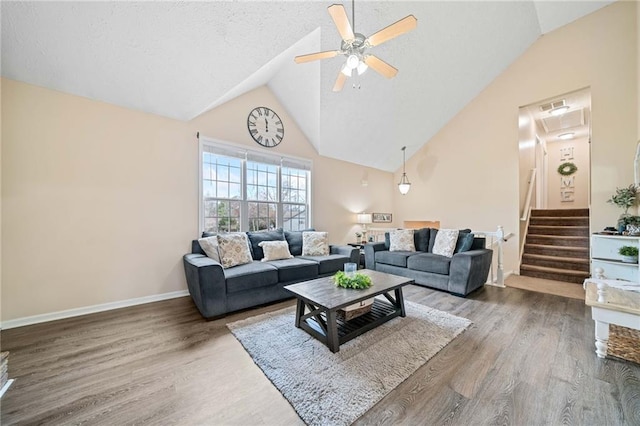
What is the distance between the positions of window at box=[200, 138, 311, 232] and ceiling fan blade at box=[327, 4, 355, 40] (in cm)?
260

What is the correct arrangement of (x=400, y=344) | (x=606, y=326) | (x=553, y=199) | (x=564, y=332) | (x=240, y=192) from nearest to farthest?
(x=606, y=326) < (x=400, y=344) < (x=564, y=332) < (x=240, y=192) < (x=553, y=199)

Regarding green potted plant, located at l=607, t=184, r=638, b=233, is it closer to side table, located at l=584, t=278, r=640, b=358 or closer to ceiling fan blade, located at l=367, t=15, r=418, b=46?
side table, located at l=584, t=278, r=640, b=358

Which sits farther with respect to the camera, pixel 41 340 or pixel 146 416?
pixel 41 340

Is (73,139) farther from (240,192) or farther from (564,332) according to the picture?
(564,332)

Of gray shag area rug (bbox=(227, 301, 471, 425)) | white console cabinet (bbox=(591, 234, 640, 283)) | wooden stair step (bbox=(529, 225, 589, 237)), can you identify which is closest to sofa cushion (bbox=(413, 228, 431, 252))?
gray shag area rug (bbox=(227, 301, 471, 425))

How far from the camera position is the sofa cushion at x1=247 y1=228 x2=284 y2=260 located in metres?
3.75

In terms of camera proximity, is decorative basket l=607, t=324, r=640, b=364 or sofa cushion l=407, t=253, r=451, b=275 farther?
sofa cushion l=407, t=253, r=451, b=275

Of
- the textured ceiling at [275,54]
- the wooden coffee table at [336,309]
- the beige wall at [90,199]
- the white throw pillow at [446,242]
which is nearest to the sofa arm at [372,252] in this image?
the white throw pillow at [446,242]

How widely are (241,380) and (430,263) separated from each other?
3.11 metres

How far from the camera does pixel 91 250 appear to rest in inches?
112

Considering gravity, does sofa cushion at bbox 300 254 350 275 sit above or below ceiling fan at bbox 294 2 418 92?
below

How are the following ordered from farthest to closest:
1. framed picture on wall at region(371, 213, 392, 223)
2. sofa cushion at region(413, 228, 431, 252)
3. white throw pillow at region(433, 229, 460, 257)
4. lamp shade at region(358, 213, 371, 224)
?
framed picture on wall at region(371, 213, 392, 223)
lamp shade at region(358, 213, 371, 224)
sofa cushion at region(413, 228, 431, 252)
white throw pillow at region(433, 229, 460, 257)

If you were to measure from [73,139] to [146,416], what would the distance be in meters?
3.09

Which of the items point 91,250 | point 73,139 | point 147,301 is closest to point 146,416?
point 147,301
